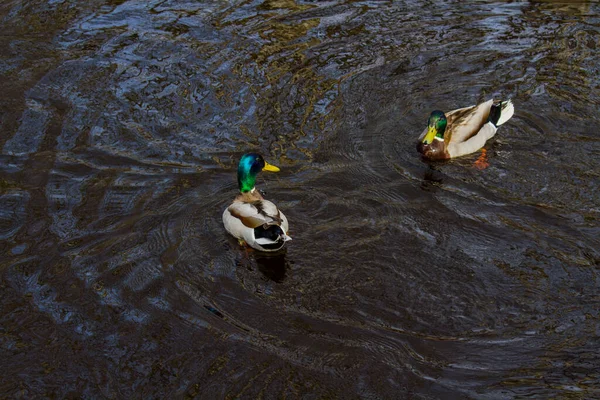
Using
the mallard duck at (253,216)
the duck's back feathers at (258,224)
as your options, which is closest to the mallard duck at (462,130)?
the mallard duck at (253,216)

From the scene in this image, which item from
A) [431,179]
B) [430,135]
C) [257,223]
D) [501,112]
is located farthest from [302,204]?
[501,112]

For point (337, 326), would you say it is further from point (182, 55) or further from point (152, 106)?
point (182, 55)

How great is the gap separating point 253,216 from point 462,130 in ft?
10.4

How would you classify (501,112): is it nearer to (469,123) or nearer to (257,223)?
(469,123)

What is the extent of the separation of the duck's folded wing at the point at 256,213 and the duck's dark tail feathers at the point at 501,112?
319 centimetres

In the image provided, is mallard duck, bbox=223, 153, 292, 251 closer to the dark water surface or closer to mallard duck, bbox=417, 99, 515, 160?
the dark water surface

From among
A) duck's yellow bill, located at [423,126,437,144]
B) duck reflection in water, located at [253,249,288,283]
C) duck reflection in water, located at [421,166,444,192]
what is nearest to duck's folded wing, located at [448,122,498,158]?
duck's yellow bill, located at [423,126,437,144]

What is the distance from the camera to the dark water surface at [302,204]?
5.77m

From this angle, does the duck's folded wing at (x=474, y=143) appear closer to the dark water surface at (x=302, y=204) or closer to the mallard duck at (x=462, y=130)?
the mallard duck at (x=462, y=130)

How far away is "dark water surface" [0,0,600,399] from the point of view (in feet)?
18.9

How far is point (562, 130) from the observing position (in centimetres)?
882

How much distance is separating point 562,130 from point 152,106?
204 inches

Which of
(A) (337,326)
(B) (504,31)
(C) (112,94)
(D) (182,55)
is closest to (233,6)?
(D) (182,55)

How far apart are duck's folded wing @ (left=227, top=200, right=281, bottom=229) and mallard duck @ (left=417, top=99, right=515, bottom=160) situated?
2.35 metres
